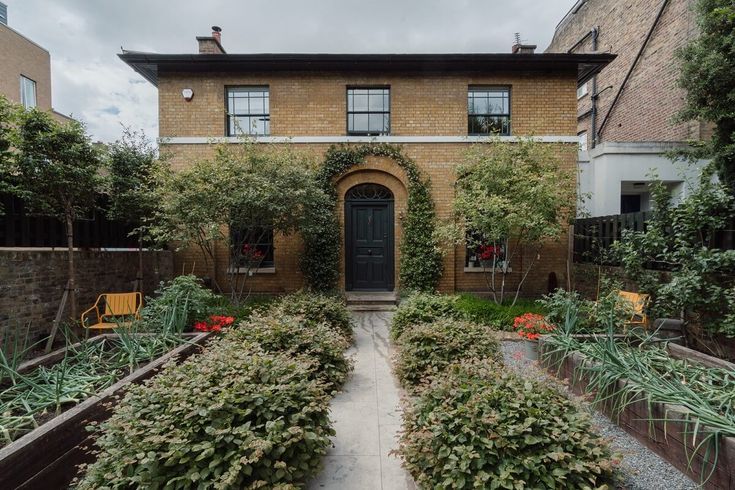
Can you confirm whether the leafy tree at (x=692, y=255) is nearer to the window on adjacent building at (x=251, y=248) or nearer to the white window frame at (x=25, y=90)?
the window on adjacent building at (x=251, y=248)

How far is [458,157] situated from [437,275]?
10.6ft

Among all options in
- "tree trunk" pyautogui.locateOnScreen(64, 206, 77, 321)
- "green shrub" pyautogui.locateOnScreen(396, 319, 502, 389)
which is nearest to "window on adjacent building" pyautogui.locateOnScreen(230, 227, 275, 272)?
"tree trunk" pyautogui.locateOnScreen(64, 206, 77, 321)

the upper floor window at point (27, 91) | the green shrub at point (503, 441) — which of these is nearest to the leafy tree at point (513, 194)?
the green shrub at point (503, 441)

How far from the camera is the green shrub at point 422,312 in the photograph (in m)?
5.54

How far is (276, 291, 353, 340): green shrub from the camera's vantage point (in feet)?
18.2

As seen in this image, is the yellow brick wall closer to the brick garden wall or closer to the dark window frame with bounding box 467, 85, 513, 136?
the dark window frame with bounding box 467, 85, 513, 136

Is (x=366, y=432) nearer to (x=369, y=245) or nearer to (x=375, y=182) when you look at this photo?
(x=369, y=245)

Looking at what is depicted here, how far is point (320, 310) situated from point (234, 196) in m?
3.14

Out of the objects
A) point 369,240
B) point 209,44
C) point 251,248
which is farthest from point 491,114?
point 209,44

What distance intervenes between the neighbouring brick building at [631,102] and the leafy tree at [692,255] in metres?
3.19

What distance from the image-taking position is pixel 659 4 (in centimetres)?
1164

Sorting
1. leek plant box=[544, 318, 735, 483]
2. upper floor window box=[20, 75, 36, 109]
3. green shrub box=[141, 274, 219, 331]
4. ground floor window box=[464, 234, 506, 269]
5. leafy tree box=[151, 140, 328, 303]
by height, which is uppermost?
upper floor window box=[20, 75, 36, 109]

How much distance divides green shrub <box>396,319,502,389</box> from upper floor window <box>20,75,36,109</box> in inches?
962

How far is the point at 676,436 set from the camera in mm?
2641
